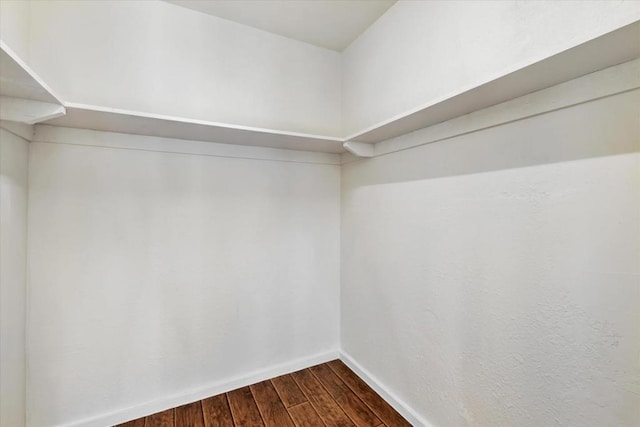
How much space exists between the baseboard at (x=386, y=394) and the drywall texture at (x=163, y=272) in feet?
0.80

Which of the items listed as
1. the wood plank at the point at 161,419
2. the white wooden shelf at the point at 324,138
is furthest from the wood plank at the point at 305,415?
the white wooden shelf at the point at 324,138

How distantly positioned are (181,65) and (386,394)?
2425 millimetres

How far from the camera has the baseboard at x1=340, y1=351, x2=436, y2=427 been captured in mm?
1562

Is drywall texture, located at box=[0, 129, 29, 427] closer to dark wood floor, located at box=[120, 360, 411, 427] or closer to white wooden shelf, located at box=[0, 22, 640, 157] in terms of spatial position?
white wooden shelf, located at box=[0, 22, 640, 157]

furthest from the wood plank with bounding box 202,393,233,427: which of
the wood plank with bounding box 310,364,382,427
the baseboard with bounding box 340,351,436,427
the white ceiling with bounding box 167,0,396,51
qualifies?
the white ceiling with bounding box 167,0,396,51

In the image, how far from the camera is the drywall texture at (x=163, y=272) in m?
1.50

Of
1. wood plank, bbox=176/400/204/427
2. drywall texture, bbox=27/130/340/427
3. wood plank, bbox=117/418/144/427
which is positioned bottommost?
wood plank, bbox=117/418/144/427

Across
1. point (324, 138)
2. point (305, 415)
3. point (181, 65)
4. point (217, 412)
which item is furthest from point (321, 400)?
point (181, 65)

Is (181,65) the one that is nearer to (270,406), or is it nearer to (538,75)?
(538,75)

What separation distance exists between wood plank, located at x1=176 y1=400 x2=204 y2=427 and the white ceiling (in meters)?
2.47

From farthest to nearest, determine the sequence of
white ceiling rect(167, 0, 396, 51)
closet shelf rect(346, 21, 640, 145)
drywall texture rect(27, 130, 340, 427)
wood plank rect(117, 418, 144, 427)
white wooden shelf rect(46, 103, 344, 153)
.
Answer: white ceiling rect(167, 0, 396, 51), wood plank rect(117, 418, 144, 427), drywall texture rect(27, 130, 340, 427), white wooden shelf rect(46, 103, 344, 153), closet shelf rect(346, 21, 640, 145)

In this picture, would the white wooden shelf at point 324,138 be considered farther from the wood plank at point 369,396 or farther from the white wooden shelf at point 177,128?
the wood plank at point 369,396

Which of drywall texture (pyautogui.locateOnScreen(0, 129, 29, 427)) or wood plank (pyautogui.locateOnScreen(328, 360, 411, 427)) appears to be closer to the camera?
drywall texture (pyautogui.locateOnScreen(0, 129, 29, 427))

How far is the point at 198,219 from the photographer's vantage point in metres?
1.81
